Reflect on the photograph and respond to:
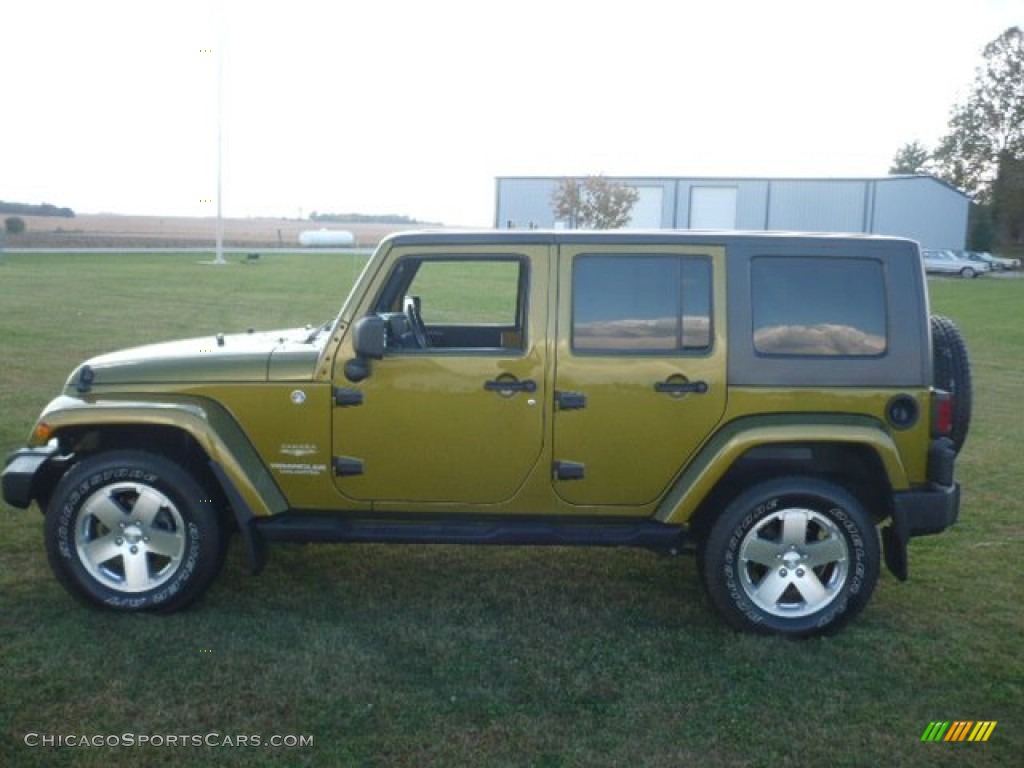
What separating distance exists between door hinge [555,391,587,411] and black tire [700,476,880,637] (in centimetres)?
87

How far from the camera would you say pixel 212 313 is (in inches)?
863

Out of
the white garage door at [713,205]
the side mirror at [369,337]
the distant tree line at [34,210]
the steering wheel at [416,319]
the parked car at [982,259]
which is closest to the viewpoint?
the side mirror at [369,337]

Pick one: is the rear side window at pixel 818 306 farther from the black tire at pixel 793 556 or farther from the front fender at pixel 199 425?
the front fender at pixel 199 425

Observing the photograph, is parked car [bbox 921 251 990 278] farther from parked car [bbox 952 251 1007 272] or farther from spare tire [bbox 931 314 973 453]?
spare tire [bbox 931 314 973 453]

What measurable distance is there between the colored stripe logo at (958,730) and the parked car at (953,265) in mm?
49042

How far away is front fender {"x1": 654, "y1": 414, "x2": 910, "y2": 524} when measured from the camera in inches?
196

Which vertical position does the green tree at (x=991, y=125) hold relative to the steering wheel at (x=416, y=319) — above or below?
above

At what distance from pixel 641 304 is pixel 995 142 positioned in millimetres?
76549

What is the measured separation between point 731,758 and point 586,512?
1510 millimetres

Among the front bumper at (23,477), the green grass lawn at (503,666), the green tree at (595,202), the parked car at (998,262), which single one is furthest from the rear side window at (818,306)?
the parked car at (998,262)

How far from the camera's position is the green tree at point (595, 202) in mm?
51031

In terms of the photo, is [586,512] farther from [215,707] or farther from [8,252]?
[8,252]

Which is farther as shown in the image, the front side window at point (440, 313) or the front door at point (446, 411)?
the front side window at point (440, 313)

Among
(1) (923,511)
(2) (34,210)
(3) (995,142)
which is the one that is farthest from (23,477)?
(2) (34,210)
